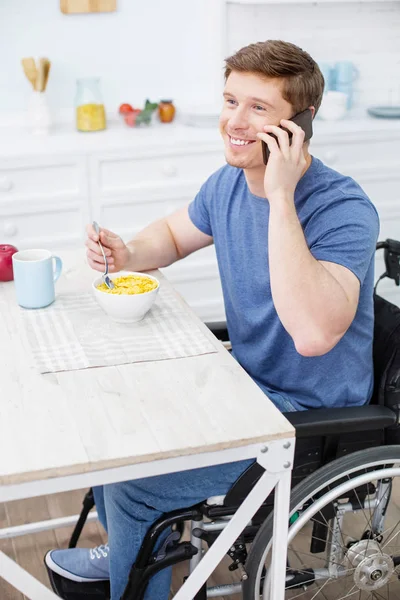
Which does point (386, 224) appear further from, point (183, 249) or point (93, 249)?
point (93, 249)

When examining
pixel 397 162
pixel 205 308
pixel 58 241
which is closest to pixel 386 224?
pixel 397 162

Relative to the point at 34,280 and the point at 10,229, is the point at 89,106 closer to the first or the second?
the point at 10,229

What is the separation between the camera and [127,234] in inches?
127

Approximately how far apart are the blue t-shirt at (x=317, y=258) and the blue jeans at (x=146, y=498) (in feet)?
0.78

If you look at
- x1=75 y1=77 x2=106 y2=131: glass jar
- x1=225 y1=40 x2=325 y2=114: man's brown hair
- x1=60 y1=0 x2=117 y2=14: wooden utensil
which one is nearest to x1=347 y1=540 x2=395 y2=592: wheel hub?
x1=225 y1=40 x2=325 y2=114: man's brown hair

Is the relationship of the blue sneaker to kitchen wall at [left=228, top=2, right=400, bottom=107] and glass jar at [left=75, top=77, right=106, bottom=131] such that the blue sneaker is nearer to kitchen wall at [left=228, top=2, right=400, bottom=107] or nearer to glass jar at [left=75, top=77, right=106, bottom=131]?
glass jar at [left=75, top=77, right=106, bottom=131]

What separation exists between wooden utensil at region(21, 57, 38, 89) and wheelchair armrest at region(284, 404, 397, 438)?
2265mm

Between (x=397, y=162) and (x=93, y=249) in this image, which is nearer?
(x=93, y=249)

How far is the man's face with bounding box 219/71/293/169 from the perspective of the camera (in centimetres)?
164

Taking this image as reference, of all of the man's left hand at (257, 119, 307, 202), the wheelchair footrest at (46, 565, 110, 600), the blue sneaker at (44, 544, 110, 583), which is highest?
the man's left hand at (257, 119, 307, 202)

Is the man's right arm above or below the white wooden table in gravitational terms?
above

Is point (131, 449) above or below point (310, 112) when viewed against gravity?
below

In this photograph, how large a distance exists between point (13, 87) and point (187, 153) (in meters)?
0.85

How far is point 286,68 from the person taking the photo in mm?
1617
